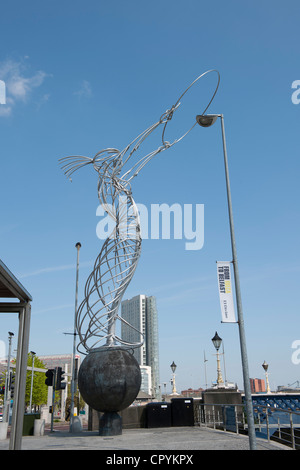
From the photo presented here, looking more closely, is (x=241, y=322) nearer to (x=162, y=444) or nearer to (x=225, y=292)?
(x=225, y=292)

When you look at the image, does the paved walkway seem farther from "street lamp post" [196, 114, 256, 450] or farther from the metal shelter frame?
the metal shelter frame

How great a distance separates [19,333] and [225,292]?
5.74m

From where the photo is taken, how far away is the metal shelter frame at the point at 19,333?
7200 mm

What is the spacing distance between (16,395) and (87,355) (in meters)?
8.66

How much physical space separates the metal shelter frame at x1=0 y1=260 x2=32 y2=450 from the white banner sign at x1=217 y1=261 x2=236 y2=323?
512cm

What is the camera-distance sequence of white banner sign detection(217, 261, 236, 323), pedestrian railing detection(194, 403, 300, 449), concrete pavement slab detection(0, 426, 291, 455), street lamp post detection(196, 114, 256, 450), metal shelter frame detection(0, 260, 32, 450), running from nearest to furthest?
metal shelter frame detection(0, 260, 32, 450)
street lamp post detection(196, 114, 256, 450)
white banner sign detection(217, 261, 236, 323)
concrete pavement slab detection(0, 426, 291, 455)
pedestrian railing detection(194, 403, 300, 449)

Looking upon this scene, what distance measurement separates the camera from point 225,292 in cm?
1141

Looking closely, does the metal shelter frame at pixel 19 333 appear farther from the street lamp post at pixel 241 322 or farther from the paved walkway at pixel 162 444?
the street lamp post at pixel 241 322

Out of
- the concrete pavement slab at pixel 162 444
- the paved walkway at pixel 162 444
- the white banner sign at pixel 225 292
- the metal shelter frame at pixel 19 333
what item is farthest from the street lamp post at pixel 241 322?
the metal shelter frame at pixel 19 333

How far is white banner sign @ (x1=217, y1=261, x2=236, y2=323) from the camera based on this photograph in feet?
35.8

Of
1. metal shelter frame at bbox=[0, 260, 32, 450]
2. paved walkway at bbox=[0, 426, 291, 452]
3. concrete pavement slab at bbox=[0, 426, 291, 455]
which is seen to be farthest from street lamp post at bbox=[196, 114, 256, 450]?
metal shelter frame at bbox=[0, 260, 32, 450]

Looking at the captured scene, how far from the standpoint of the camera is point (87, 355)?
1586 cm
